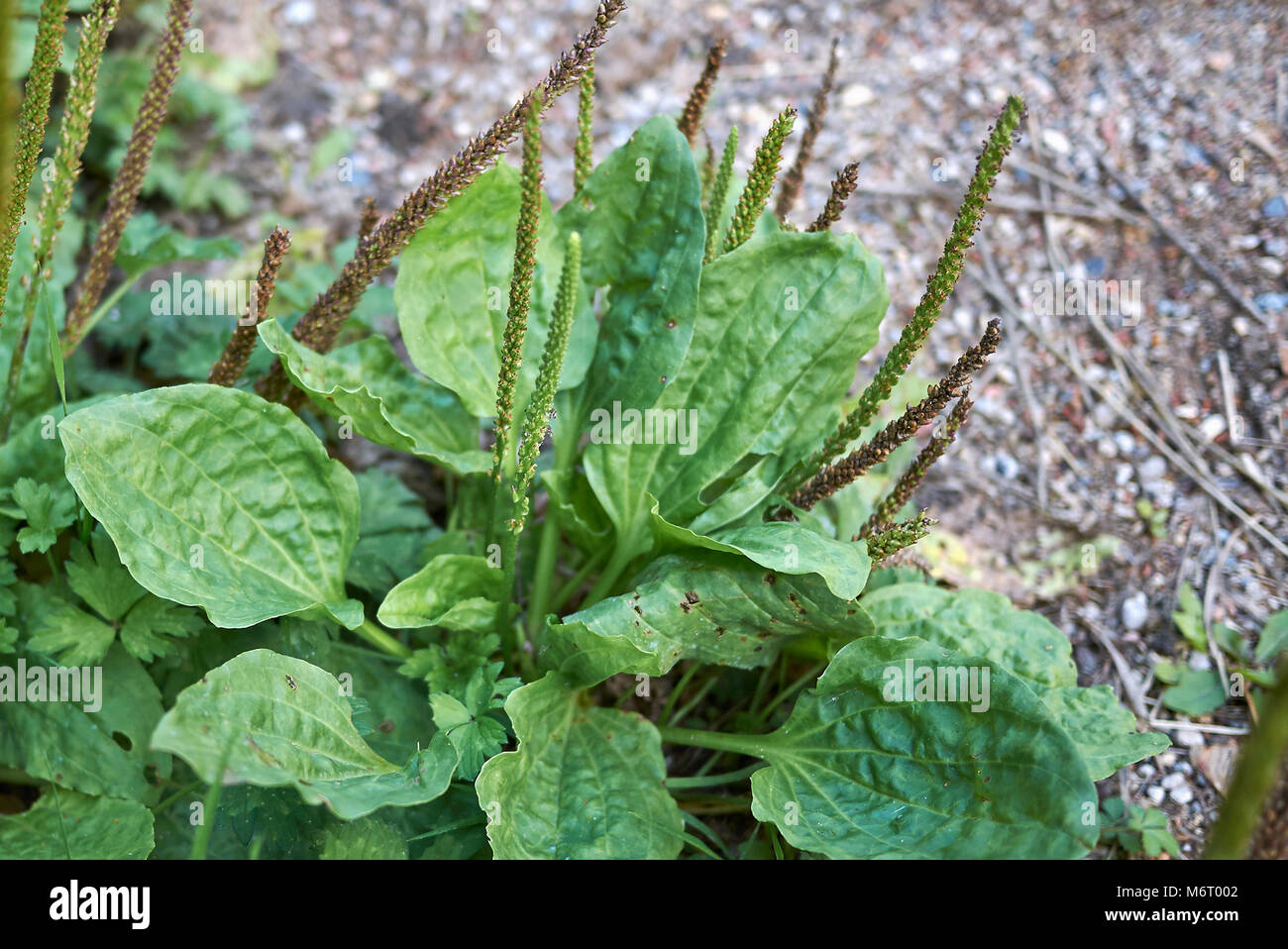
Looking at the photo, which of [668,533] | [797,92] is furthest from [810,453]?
[797,92]

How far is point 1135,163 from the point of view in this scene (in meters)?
3.73

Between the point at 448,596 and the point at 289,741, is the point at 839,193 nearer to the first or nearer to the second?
the point at 448,596

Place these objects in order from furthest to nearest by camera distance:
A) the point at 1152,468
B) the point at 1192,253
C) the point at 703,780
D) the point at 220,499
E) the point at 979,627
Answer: the point at 1192,253
the point at 1152,468
the point at 979,627
the point at 703,780
the point at 220,499

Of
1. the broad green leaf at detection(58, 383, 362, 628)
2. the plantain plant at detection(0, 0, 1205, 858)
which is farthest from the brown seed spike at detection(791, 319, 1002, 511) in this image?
the broad green leaf at detection(58, 383, 362, 628)

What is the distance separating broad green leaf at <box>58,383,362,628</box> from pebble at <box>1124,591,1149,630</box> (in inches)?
84.5

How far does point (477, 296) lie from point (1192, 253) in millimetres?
2490

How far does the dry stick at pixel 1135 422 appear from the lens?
9.87ft

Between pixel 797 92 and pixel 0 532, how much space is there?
3181 millimetres

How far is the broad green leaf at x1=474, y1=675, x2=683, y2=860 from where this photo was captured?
2102 mm

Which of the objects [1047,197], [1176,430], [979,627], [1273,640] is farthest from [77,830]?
[1047,197]

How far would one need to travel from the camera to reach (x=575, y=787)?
7.49ft

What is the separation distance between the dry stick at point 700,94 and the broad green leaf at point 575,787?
1.46 m

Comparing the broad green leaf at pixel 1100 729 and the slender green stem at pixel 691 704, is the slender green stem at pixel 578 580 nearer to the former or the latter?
the slender green stem at pixel 691 704

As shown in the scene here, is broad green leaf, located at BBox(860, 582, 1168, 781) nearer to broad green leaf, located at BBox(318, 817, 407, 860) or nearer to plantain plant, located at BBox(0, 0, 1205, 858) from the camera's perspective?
plantain plant, located at BBox(0, 0, 1205, 858)
